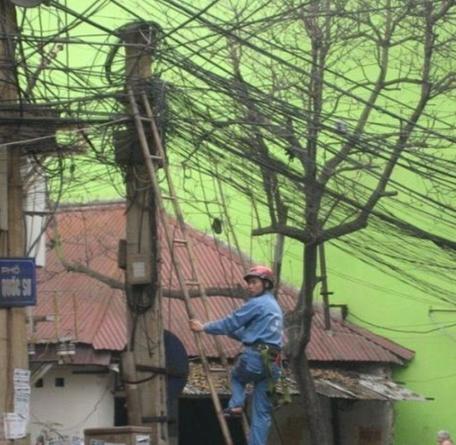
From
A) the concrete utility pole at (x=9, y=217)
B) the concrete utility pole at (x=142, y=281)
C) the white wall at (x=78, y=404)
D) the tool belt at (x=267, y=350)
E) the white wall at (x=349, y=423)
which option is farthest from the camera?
the white wall at (x=349, y=423)

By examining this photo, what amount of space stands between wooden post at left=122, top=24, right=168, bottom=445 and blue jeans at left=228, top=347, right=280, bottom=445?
59 cm

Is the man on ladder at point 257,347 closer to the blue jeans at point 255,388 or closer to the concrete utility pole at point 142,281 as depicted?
the blue jeans at point 255,388

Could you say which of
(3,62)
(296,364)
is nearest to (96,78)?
(3,62)

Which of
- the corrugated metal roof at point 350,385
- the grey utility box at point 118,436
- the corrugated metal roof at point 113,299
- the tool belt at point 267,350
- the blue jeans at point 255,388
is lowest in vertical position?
the grey utility box at point 118,436

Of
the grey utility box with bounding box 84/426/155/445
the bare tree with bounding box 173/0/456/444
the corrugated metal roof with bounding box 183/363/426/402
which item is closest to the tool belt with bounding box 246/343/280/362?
the grey utility box with bounding box 84/426/155/445

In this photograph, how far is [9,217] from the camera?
9586 mm

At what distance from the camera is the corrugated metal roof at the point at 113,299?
1781 centimetres


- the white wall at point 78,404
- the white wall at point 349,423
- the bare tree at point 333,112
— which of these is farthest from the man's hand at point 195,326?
the white wall at point 349,423

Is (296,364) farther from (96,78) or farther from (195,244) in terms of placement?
(96,78)

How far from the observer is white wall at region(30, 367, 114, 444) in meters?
17.7

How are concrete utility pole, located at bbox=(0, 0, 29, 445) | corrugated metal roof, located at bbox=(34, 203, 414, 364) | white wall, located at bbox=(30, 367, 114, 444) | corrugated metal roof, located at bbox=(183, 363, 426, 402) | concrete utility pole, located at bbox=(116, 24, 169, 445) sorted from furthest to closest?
1. corrugated metal roof, located at bbox=(183, 363, 426, 402)
2. corrugated metal roof, located at bbox=(34, 203, 414, 364)
3. white wall, located at bbox=(30, 367, 114, 444)
4. concrete utility pole, located at bbox=(116, 24, 169, 445)
5. concrete utility pole, located at bbox=(0, 0, 29, 445)

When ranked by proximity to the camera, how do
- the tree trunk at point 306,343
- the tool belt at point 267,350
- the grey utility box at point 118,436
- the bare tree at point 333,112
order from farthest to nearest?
the tree trunk at point 306,343
the bare tree at point 333,112
the tool belt at point 267,350
the grey utility box at point 118,436

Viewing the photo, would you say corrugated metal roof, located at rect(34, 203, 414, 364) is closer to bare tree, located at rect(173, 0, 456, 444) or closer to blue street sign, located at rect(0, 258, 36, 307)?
bare tree, located at rect(173, 0, 456, 444)

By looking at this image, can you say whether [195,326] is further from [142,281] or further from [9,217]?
[9,217]
